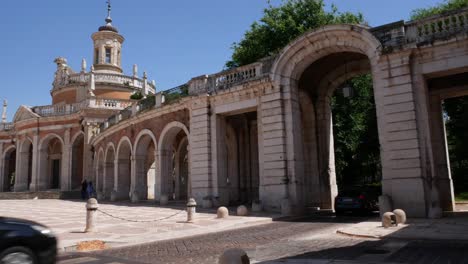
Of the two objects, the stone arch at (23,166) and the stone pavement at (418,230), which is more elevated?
the stone arch at (23,166)

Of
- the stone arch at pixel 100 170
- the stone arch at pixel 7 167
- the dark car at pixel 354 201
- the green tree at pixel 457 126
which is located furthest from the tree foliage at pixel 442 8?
the stone arch at pixel 7 167

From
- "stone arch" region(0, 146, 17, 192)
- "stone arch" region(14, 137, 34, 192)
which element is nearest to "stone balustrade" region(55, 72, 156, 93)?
"stone arch" region(14, 137, 34, 192)

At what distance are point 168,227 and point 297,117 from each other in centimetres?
834

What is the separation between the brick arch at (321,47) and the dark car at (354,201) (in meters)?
5.69

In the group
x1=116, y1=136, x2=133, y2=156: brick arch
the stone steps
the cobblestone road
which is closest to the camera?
the cobblestone road

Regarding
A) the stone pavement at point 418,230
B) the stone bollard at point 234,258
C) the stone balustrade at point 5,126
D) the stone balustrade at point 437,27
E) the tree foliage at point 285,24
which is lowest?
the stone pavement at point 418,230

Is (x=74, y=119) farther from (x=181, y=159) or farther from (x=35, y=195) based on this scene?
(x=181, y=159)

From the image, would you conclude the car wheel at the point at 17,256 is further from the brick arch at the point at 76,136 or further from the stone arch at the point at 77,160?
the stone arch at the point at 77,160

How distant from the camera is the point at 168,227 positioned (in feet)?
47.0

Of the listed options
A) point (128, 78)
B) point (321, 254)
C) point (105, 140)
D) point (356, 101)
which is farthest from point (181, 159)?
point (321, 254)

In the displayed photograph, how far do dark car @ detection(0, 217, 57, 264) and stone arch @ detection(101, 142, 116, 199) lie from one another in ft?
84.1

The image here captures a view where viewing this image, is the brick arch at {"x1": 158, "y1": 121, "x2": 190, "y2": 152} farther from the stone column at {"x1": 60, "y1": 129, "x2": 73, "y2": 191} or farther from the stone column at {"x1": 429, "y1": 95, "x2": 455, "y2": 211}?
the stone column at {"x1": 60, "y1": 129, "x2": 73, "y2": 191}

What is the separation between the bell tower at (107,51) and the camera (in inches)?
1842

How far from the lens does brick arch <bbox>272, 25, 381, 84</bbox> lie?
16.8m
